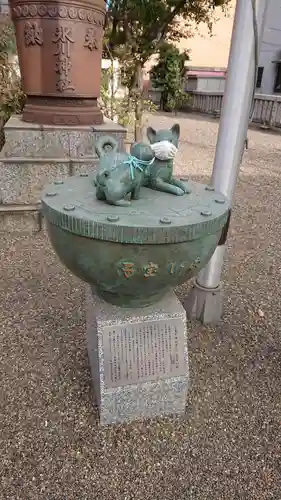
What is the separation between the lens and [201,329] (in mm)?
2447

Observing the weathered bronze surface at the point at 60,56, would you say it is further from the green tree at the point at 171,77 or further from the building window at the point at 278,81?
the building window at the point at 278,81

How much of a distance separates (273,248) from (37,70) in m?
2.73

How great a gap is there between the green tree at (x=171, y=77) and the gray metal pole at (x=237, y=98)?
44.1 feet

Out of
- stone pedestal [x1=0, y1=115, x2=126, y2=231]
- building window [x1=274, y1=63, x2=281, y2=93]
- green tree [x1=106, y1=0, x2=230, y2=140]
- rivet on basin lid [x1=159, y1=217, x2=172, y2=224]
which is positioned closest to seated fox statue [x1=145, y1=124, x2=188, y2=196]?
rivet on basin lid [x1=159, y1=217, x2=172, y2=224]

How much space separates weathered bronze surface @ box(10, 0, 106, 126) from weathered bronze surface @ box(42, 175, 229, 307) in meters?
2.30

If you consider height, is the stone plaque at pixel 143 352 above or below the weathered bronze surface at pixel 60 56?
below

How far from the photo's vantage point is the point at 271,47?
48.9ft

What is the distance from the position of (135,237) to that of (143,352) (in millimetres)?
692

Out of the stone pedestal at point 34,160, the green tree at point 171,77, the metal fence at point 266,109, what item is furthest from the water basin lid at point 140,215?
the green tree at point 171,77

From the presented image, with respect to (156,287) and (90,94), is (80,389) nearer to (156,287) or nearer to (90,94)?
(156,287)

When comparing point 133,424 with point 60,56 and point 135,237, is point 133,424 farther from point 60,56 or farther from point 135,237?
point 60,56

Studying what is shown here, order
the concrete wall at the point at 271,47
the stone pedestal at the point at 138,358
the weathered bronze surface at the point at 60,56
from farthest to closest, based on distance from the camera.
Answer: the concrete wall at the point at 271,47 < the weathered bronze surface at the point at 60,56 < the stone pedestal at the point at 138,358

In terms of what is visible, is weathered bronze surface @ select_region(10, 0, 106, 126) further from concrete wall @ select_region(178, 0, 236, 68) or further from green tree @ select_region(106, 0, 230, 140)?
concrete wall @ select_region(178, 0, 236, 68)

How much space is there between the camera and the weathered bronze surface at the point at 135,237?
1.28 m
